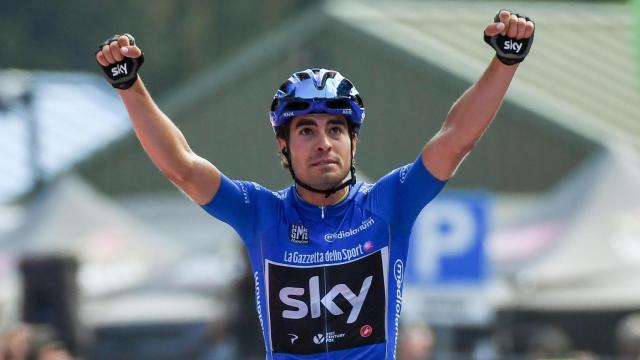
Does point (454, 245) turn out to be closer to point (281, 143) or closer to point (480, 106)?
point (281, 143)

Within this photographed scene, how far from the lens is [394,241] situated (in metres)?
6.18

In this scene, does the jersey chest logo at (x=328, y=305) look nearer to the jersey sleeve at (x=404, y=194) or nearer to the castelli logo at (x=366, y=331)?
the castelli logo at (x=366, y=331)

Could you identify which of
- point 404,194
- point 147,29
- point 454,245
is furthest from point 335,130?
point 147,29

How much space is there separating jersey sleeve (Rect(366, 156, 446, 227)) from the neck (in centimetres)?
10

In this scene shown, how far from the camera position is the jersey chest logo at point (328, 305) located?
6.06 meters

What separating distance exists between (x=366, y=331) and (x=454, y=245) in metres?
8.33

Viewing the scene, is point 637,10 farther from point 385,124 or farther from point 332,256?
point 385,124

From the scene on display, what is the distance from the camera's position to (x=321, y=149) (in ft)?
20.1

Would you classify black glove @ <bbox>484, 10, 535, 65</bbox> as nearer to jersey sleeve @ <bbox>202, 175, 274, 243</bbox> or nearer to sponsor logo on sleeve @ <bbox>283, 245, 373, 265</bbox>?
sponsor logo on sleeve @ <bbox>283, 245, 373, 265</bbox>

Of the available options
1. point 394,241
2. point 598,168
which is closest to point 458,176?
point 598,168

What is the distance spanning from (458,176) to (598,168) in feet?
21.7

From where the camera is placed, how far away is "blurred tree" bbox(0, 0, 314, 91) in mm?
35250

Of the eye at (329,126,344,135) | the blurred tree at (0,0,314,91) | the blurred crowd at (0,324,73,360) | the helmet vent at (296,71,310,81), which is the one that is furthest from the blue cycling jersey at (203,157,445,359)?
the blurred tree at (0,0,314,91)

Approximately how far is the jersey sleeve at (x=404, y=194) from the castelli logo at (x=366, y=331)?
0.39 m
